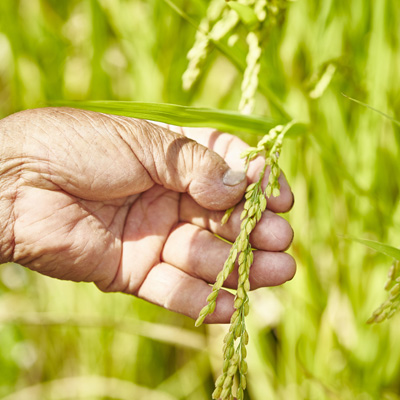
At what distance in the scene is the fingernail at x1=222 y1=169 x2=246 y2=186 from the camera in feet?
2.50

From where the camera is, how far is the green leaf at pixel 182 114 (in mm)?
634

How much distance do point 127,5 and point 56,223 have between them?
33.6 inches

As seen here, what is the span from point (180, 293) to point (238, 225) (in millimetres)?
187

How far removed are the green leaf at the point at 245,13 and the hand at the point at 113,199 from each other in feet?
0.75

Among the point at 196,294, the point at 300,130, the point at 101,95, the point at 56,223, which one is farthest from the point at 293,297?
the point at 101,95

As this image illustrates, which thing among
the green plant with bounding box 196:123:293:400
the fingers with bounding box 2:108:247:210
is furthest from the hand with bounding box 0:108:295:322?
the green plant with bounding box 196:123:293:400

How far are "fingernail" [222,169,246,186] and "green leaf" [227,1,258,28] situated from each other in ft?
0.83

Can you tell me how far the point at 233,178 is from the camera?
770 mm

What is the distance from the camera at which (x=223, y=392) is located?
21.5 inches

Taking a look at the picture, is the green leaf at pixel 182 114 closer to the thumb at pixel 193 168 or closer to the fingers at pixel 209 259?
the thumb at pixel 193 168

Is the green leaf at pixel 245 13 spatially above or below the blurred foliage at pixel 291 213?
above

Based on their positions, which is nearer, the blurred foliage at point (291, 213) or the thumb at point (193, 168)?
the thumb at point (193, 168)

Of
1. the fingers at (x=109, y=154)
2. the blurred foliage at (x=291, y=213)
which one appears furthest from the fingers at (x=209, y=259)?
the blurred foliage at (x=291, y=213)

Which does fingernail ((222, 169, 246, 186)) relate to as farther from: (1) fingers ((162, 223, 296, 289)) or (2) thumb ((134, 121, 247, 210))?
(1) fingers ((162, 223, 296, 289))
